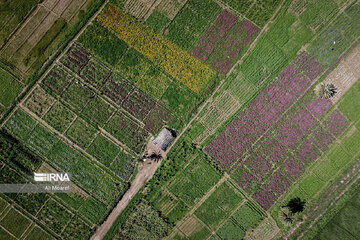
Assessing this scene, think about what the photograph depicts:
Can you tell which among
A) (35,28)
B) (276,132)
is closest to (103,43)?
(35,28)

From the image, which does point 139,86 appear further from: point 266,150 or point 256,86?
point 266,150

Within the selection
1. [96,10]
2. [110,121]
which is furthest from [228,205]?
[96,10]

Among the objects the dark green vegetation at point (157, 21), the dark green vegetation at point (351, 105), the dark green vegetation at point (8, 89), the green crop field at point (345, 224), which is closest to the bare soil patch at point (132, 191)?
the dark green vegetation at point (157, 21)

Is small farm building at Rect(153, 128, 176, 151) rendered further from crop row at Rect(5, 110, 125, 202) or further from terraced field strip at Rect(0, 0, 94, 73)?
terraced field strip at Rect(0, 0, 94, 73)

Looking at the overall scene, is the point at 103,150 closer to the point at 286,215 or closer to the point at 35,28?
the point at 35,28

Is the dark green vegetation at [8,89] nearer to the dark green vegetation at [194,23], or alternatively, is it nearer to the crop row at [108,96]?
the crop row at [108,96]
